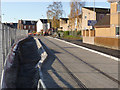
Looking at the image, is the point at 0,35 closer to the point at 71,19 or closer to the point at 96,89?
the point at 96,89

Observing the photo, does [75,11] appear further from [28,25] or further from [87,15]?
[28,25]

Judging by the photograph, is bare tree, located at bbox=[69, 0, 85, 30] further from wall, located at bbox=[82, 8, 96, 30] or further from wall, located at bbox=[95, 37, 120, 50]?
wall, located at bbox=[95, 37, 120, 50]

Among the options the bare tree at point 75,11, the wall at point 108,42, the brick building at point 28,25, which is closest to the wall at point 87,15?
the bare tree at point 75,11

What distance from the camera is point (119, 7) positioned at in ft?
77.2

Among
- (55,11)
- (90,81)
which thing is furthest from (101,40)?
(55,11)

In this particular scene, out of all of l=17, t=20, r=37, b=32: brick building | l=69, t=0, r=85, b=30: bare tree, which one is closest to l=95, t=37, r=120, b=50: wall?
l=69, t=0, r=85, b=30: bare tree

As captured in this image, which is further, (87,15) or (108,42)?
(87,15)

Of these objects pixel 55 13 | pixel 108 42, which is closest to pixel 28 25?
pixel 55 13

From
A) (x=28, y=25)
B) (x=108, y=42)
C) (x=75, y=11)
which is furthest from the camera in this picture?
(x=28, y=25)

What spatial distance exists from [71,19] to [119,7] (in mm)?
33261

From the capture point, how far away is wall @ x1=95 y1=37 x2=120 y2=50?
20975 mm

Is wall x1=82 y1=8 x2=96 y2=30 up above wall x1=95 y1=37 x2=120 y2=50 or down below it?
above

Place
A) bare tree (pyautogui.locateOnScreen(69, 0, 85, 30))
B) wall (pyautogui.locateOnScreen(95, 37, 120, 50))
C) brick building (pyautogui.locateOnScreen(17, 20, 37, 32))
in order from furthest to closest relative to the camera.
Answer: brick building (pyautogui.locateOnScreen(17, 20, 37, 32)), bare tree (pyautogui.locateOnScreen(69, 0, 85, 30)), wall (pyautogui.locateOnScreen(95, 37, 120, 50))

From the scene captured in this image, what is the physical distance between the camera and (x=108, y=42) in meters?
23.5
